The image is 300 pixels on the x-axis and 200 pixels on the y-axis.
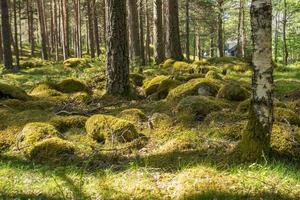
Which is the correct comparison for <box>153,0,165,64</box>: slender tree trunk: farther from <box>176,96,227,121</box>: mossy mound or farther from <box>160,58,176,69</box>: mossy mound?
<box>176,96,227,121</box>: mossy mound

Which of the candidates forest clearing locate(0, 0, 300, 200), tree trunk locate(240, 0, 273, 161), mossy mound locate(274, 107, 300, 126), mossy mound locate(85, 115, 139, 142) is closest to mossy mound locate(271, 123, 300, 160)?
forest clearing locate(0, 0, 300, 200)

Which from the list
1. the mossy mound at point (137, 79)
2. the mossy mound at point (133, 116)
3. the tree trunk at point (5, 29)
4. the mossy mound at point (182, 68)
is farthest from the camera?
the tree trunk at point (5, 29)

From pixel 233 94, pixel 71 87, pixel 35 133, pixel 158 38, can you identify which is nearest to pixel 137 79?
pixel 71 87

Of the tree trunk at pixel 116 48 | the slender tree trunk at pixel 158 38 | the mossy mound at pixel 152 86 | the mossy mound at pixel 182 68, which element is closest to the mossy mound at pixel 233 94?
the mossy mound at pixel 152 86

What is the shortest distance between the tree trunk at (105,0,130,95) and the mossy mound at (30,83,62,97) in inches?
74.2

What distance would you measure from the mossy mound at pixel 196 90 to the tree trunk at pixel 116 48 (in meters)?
1.42

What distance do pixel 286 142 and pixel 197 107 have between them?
242 cm

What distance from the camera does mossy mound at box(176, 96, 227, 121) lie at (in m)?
8.06

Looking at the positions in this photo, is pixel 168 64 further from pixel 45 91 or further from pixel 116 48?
pixel 116 48

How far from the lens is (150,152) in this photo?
22.2 ft

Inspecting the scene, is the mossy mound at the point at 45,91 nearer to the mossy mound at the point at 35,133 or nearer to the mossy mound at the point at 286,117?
the mossy mound at the point at 35,133

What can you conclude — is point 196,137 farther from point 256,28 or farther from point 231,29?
point 231,29

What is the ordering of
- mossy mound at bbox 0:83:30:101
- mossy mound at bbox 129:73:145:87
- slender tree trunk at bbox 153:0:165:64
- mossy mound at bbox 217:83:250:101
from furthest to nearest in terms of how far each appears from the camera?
slender tree trunk at bbox 153:0:165:64 → mossy mound at bbox 129:73:145:87 → mossy mound at bbox 0:83:30:101 → mossy mound at bbox 217:83:250:101

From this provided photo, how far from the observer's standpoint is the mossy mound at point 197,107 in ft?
26.5
